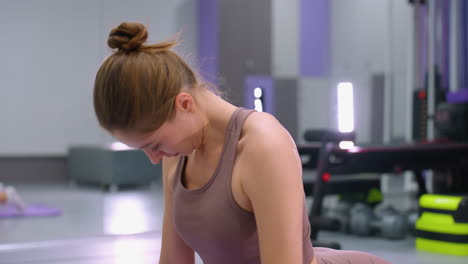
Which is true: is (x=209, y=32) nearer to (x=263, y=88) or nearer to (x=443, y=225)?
(x=263, y=88)

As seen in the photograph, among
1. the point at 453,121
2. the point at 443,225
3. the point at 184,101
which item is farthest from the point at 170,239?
the point at 453,121

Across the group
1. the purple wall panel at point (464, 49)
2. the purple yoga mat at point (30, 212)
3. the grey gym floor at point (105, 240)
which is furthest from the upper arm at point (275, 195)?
the purple wall panel at point (464, 49)

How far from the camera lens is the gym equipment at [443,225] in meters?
3.13

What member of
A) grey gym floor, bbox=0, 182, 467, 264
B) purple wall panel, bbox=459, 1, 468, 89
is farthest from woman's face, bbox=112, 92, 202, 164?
purple wall panel, bbox=459, 1, 468, 89

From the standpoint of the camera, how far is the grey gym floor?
9.98ft

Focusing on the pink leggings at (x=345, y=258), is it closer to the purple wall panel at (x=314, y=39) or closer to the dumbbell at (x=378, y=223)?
the dumbbell at (x=378, y=223)

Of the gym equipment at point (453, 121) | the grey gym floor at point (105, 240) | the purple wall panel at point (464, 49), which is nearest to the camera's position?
the grey gym floor at point (105, 240)

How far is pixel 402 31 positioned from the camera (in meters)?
5.71

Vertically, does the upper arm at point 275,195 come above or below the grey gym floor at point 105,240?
above

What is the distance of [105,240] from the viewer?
11.0 ft

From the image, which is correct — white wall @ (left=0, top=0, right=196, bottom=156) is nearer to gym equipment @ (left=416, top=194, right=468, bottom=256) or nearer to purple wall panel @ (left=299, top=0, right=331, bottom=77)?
purple wall panel @ (left=299, top=0, right=331, bottom=77)

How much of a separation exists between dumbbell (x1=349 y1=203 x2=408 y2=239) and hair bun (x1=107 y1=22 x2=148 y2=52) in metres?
2.89

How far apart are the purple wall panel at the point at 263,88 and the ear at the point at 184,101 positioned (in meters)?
4.46

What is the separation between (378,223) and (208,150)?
2804 mm
